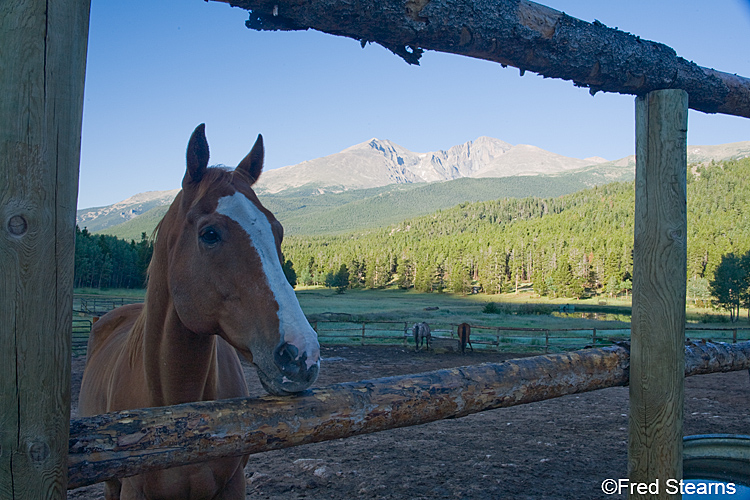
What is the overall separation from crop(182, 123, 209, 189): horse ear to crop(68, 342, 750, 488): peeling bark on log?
96 cm

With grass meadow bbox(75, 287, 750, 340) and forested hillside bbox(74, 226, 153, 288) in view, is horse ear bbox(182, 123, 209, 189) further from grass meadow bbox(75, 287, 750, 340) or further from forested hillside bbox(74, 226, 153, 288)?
forested hillside bbox(74, 226, 153, 288)

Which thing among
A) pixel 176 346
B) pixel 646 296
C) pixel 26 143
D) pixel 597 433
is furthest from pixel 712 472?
pixel 597 433

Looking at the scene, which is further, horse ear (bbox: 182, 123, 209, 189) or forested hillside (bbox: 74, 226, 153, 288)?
forested hillside (bbox: 74, 226, 153, 288)

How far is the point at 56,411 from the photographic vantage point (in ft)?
3.76

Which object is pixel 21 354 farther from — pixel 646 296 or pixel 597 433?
pixel 597 433

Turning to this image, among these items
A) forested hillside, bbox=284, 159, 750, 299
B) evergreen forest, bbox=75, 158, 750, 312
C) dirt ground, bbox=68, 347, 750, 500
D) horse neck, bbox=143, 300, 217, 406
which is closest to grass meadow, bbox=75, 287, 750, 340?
Result: evergreen forest, bbox=75, 158, 750, 312

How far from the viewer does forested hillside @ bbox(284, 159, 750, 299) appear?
2343 inches

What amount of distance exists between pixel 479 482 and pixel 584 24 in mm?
4645

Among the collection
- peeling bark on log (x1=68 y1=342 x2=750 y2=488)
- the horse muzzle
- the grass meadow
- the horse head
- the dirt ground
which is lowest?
the grass meadow

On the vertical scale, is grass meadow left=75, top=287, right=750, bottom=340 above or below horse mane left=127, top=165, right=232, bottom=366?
below

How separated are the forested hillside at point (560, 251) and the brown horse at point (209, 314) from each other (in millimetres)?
56558

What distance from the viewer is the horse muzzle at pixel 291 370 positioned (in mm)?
1431

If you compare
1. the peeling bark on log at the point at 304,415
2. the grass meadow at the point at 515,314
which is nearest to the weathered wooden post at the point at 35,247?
the peeling bark on log at the point at 304,415

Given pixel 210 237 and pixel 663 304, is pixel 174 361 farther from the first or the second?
pixel 663 304
